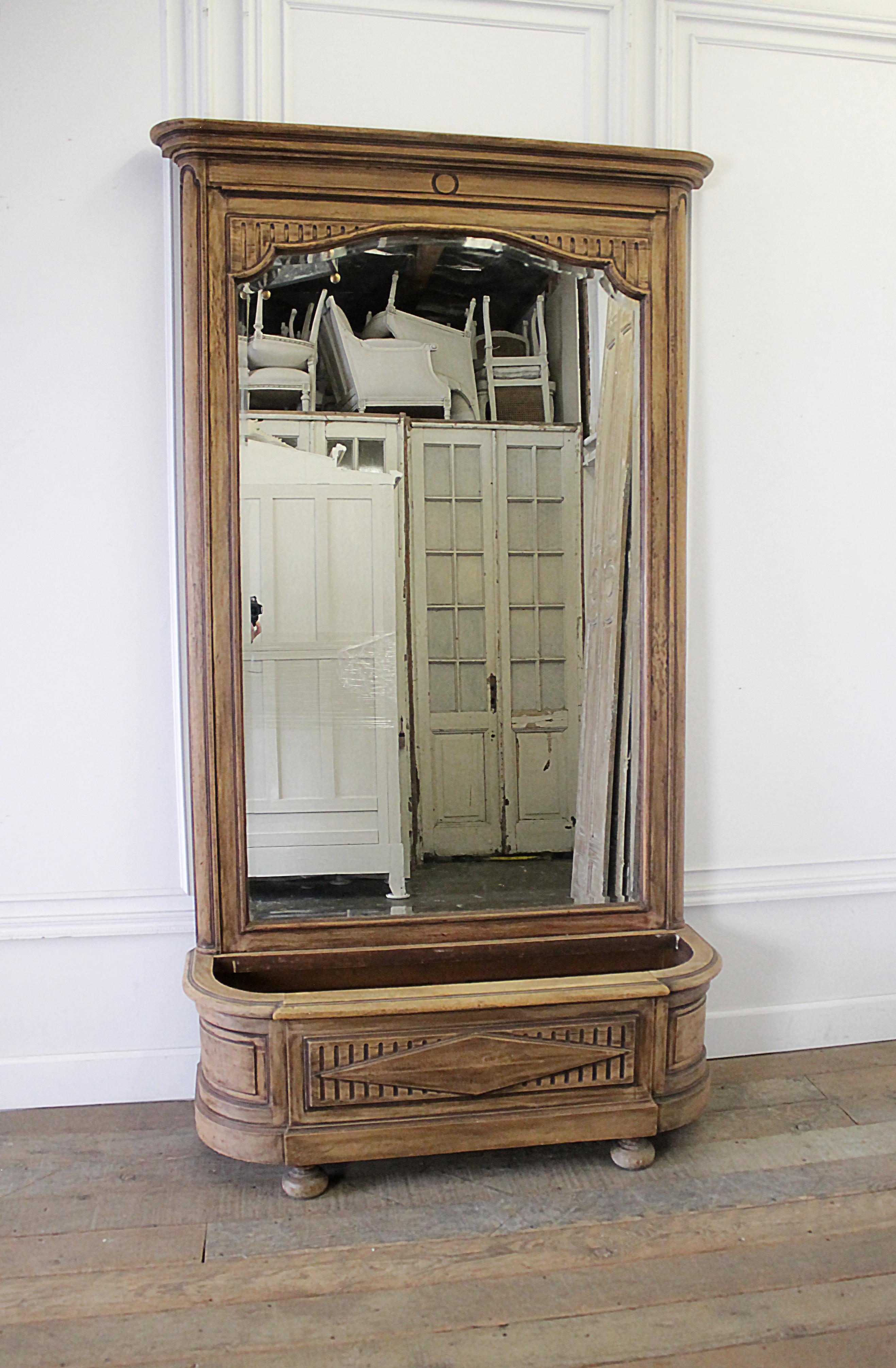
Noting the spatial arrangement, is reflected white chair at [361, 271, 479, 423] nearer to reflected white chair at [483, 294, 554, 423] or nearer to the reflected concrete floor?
reflected white chair at [483, 294, 554, 423]

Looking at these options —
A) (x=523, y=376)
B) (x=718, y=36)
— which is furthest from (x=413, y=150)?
(x=718, y=36)

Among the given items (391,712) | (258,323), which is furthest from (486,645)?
(258,323)

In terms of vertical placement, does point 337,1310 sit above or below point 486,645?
below

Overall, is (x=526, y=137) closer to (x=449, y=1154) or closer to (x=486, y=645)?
(x=486, y=645)

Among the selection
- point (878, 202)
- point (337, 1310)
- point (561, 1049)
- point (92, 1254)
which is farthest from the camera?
point (878, 202)

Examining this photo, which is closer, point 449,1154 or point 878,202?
point 449,1154

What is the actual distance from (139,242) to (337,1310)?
2.35 metres

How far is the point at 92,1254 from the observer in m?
2.03

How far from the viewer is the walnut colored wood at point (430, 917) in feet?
7.21

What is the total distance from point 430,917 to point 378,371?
1.33 meters

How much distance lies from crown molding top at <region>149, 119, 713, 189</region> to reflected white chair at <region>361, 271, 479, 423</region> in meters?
0.28

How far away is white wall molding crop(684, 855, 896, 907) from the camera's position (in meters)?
2.79

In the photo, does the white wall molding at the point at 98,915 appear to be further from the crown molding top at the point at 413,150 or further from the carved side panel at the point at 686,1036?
the crown molding top at the point at 413,150

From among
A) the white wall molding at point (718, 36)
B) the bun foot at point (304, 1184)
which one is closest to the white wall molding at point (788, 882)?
the bun foot at point (304, 1184)
